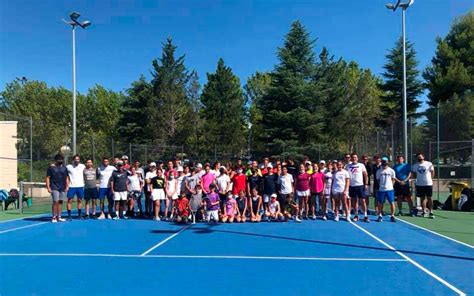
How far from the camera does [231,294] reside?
5480mm

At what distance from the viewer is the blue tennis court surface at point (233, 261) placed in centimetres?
579

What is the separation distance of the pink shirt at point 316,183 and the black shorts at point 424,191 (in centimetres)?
313

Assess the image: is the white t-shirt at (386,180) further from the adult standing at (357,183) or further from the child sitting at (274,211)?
the child sitting at (274,211)

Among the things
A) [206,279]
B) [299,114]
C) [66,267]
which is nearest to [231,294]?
[206,279]

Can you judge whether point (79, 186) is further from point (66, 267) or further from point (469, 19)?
point (469, 19)

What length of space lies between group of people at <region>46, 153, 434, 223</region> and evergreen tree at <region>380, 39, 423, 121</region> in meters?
29.5

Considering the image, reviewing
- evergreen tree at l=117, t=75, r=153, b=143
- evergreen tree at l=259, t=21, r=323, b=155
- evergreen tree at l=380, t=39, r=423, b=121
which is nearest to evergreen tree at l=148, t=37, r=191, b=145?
evergreen tree at l=117, t=75, r=153, b=143

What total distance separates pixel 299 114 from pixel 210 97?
12.3 meters

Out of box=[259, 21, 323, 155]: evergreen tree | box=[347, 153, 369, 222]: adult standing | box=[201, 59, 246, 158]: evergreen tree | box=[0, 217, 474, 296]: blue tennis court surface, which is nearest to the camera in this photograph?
box=[0, 217, 474, 296]: blue tennis court surface

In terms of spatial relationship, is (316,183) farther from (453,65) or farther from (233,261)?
(453,65)

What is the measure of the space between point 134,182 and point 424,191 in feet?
29.6

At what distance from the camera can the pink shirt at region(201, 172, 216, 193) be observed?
1247 centimetres

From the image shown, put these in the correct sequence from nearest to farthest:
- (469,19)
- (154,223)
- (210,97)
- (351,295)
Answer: (351,295) → (154,223) → (469,19) → (210,97)

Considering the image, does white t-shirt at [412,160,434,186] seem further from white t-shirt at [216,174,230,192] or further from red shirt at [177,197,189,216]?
red shirt at [177,197,189,216]
